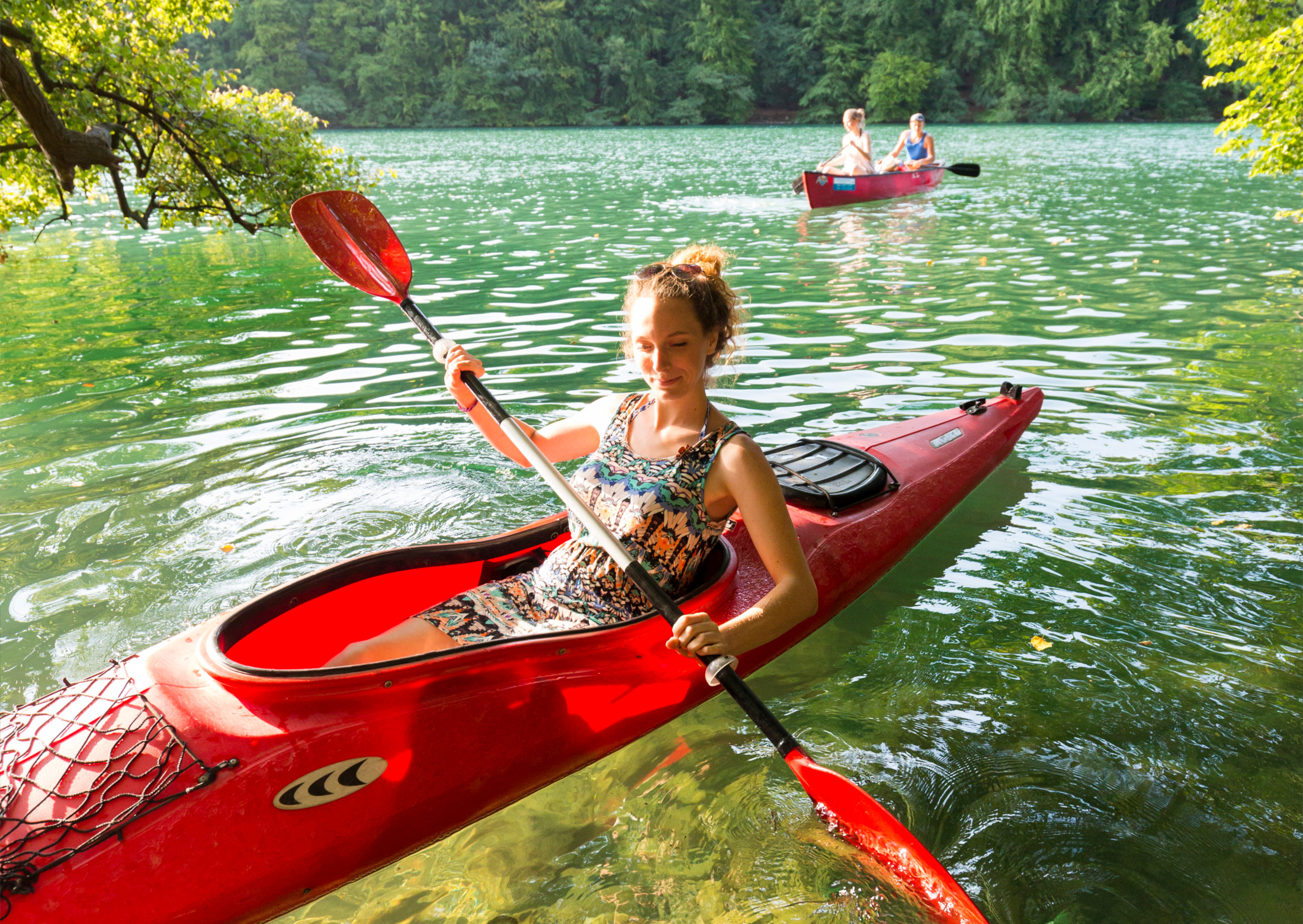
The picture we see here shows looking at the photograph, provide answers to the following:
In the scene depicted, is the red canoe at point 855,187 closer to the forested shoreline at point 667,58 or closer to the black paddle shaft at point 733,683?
the black paddle shaft at point 733,683

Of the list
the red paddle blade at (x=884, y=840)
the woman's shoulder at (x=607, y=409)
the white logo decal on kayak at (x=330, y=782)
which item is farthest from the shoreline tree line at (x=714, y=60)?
the red paddle blade at (x=884, y=840)

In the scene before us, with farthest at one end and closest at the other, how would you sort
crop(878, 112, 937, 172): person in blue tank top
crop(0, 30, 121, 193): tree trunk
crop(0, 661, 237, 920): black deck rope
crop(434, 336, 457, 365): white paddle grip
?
1. crop(878, 112, 937, 172): person in blue tank top
2. crop(0, 30, 121, 193): tree trunk
3. crop(434, 336, 457, 365): white paddle grip
4. crop(0, 661, 237, 920): black deck rope

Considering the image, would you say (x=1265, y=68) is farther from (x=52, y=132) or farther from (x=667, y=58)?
(x=667, y=58)

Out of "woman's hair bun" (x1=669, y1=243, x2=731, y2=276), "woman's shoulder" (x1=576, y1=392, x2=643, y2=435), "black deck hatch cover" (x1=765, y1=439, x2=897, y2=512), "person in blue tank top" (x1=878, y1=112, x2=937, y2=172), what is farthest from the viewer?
"person in blue tank top" (x1=878, y1=112, x2=937, y2=172)

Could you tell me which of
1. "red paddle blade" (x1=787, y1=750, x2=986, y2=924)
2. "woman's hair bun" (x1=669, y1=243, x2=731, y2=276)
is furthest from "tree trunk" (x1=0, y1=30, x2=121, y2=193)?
"red paddle blade" (x1=787, y1=750, x2=986, y2=924)

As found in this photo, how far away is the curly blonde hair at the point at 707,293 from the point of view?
2.18 metres

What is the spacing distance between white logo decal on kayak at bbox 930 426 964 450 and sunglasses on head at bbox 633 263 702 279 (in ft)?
6.43

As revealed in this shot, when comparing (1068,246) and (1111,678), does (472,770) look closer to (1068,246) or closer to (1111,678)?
(1111,678)

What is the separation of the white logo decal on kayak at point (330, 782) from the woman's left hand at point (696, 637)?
2.26 feet

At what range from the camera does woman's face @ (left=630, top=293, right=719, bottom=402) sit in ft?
7.12

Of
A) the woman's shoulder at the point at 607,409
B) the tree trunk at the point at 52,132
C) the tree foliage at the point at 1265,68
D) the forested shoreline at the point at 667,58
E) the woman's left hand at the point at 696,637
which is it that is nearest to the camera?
the woman's left hand at the point at 696,637

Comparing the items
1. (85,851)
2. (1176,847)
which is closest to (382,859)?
(85,851)

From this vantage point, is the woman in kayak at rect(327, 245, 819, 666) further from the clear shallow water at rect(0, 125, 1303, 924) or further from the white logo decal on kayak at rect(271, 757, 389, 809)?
the clear shallow water at rect(0, 125, 1303, 924)

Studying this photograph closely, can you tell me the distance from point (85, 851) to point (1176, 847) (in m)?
2.41
